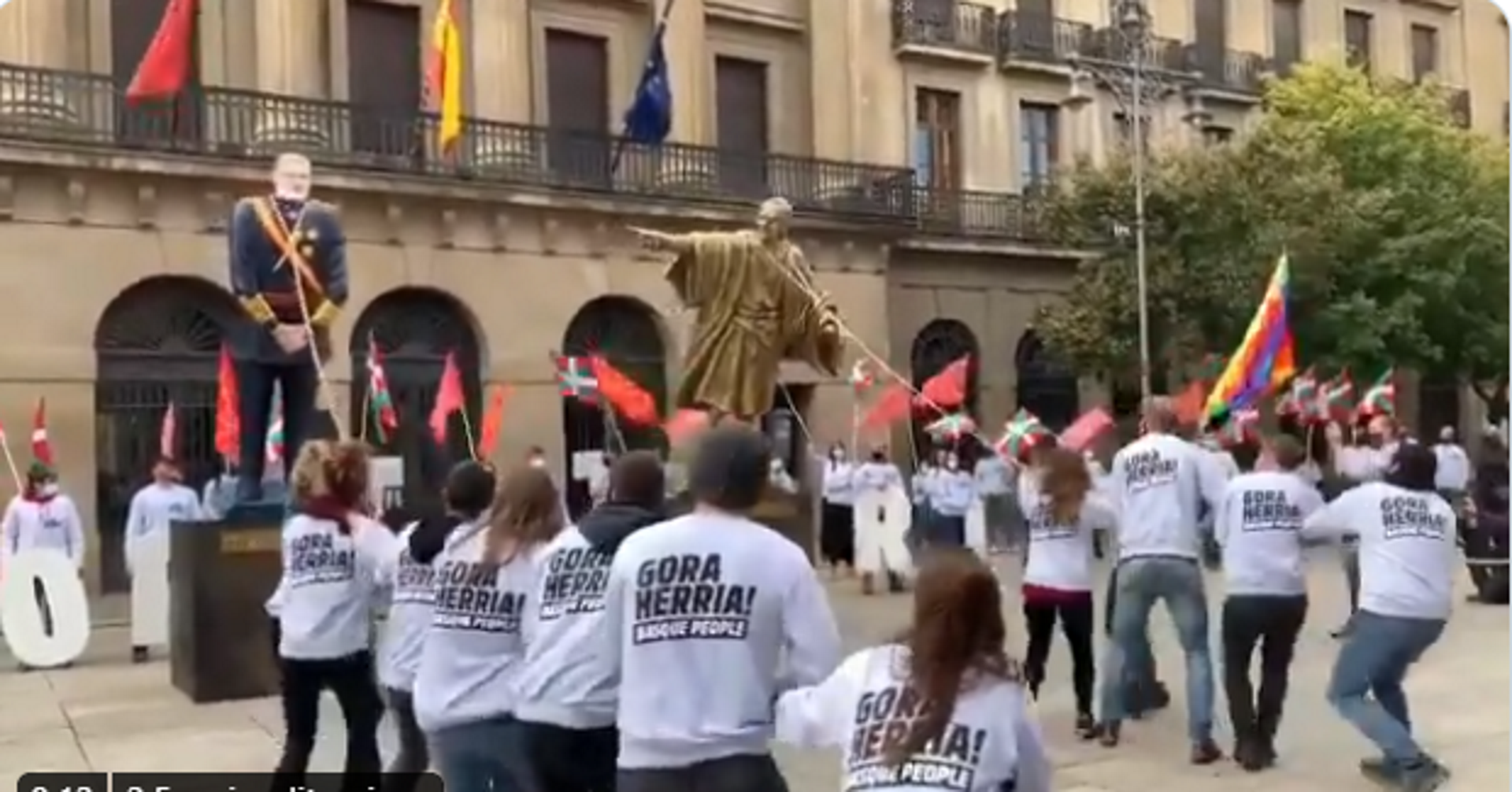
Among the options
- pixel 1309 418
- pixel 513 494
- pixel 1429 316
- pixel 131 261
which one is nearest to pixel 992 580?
pixel 513 494

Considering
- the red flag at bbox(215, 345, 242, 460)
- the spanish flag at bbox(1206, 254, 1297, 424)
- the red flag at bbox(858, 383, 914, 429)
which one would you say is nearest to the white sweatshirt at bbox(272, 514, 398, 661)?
the red flag at bbox(215, 345, 242, 460)

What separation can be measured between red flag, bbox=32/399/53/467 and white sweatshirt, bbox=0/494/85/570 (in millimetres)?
1782

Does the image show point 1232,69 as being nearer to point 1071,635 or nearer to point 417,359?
point 417,359

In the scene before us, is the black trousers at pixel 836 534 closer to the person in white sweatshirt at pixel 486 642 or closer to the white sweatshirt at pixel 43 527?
the white sweatshirt at pixel 43 527

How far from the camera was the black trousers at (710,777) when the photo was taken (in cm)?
445

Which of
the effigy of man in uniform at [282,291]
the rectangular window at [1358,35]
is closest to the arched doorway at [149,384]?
the effigy of man in uniform at [282,291]

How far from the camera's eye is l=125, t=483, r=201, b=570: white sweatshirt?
13.7 m

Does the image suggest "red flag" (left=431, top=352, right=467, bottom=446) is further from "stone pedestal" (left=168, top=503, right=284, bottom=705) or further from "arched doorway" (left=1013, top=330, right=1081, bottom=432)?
"arched doorway" (left=1013, top=330, right=1081, bottom=432)

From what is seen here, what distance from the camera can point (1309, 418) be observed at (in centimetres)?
1867

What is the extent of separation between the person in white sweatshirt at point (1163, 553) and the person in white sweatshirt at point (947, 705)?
16.0 feet

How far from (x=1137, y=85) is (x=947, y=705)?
2113cm

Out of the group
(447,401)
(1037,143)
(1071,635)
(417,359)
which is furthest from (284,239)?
(1037,143)

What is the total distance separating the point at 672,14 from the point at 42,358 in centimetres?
1073

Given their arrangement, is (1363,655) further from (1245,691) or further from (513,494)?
(513,494)
